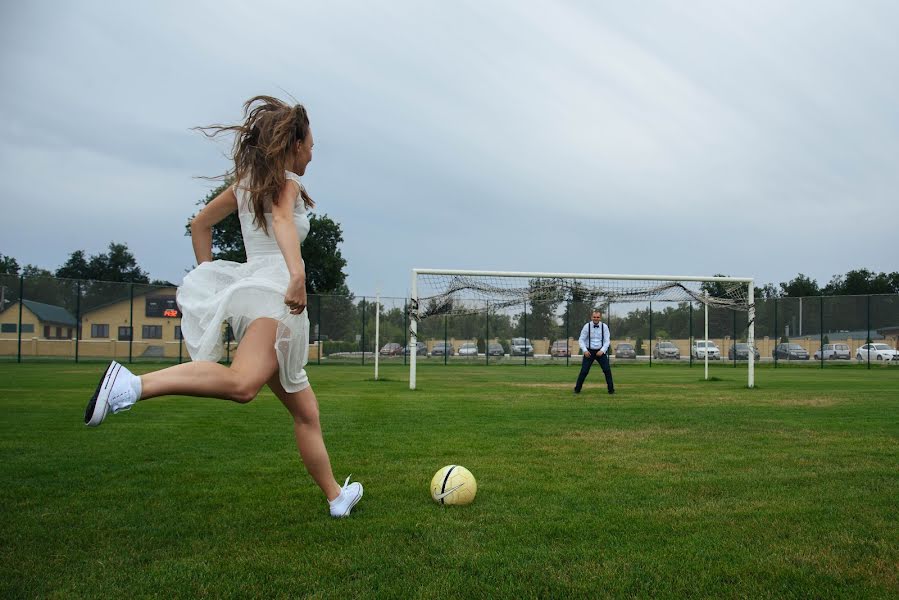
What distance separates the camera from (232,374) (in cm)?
346

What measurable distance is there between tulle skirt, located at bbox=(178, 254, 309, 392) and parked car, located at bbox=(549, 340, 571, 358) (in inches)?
1238

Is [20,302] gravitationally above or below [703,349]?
above

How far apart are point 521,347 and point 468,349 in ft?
8.68

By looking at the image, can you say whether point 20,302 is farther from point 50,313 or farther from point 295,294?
point 295,294

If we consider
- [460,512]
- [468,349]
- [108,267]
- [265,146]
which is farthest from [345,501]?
[108,267]

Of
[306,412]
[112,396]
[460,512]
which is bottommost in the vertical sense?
[460,512]

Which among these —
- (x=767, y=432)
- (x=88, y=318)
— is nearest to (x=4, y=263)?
(x=88, y=318)

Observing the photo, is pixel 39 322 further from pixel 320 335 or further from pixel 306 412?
pixel 306 412

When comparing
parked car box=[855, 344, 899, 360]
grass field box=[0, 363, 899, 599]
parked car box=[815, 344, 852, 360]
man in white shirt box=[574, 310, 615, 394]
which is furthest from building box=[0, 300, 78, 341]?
parked car box=[855, 344, 899, 360]

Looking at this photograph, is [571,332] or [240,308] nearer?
[240,308]

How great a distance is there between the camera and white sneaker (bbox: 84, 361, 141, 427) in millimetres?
3219

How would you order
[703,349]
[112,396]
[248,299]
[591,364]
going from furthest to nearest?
[703,349] → [591,364] → [248,299] → [112,396]

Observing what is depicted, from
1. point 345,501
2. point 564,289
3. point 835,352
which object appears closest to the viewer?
point 345,501

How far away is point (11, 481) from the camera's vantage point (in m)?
5.09
